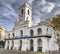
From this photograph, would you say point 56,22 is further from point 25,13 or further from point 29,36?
point 25,13

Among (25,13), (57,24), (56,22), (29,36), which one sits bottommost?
(29,36)

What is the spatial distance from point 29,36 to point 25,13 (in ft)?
45.3

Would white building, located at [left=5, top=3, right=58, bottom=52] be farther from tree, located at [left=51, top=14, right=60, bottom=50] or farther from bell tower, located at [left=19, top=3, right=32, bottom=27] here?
tree, located at [left=51, top=14, right=60, bottom=50]

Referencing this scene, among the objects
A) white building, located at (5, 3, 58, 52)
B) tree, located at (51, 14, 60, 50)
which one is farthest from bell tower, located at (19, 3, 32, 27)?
tree, located at (51, 14, 60, 50)

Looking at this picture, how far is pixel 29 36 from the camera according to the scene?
4584 centimetres

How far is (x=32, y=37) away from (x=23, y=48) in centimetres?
590

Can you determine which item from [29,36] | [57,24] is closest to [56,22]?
[57,24]

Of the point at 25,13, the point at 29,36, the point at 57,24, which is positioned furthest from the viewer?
the point at 25,13

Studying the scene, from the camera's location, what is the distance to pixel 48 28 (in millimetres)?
42500

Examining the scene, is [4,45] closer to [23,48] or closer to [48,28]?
[23,48]

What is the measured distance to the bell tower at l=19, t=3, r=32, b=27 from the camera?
183ft

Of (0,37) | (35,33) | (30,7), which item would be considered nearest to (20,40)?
(35,33)

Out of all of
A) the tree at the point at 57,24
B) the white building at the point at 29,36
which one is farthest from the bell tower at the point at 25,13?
the tree at the point at 57,24

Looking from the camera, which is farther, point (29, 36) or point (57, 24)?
point (29, 36)
